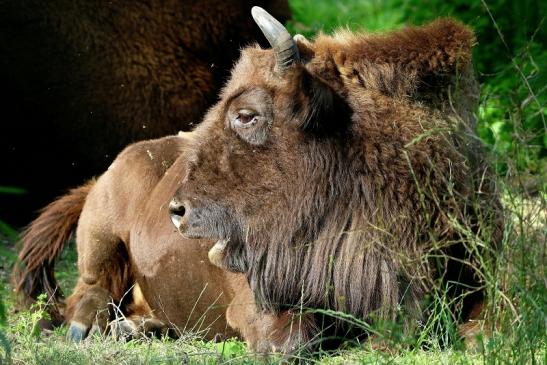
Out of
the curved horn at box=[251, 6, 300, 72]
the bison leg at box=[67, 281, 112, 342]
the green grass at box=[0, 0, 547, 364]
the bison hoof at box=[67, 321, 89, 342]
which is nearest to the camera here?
the green grass at box=[0, 0, 547, 364]

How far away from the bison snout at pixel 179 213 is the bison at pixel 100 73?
3.80 meters

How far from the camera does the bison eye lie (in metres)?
5.08

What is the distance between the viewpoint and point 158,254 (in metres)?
6.04

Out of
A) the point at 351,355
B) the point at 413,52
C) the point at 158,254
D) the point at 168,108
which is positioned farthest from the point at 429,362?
the point at 168,108

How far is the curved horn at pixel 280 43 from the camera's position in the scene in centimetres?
503

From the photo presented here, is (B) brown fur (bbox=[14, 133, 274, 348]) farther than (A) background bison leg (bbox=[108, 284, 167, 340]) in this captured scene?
No

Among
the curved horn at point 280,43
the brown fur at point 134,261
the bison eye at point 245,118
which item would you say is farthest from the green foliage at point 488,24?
the bison eye at point 245,118

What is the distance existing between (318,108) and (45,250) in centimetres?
268

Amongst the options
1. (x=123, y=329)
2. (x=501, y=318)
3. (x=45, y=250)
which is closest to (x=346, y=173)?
(x=501, y=318)

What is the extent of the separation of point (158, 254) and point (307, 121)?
1.47 metres

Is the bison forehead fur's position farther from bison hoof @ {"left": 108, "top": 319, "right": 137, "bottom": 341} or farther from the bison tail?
the bison tail

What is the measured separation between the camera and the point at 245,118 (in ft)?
16.8

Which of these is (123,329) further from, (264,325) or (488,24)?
(488,24)

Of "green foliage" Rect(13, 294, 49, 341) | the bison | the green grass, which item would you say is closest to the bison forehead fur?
the green grass
